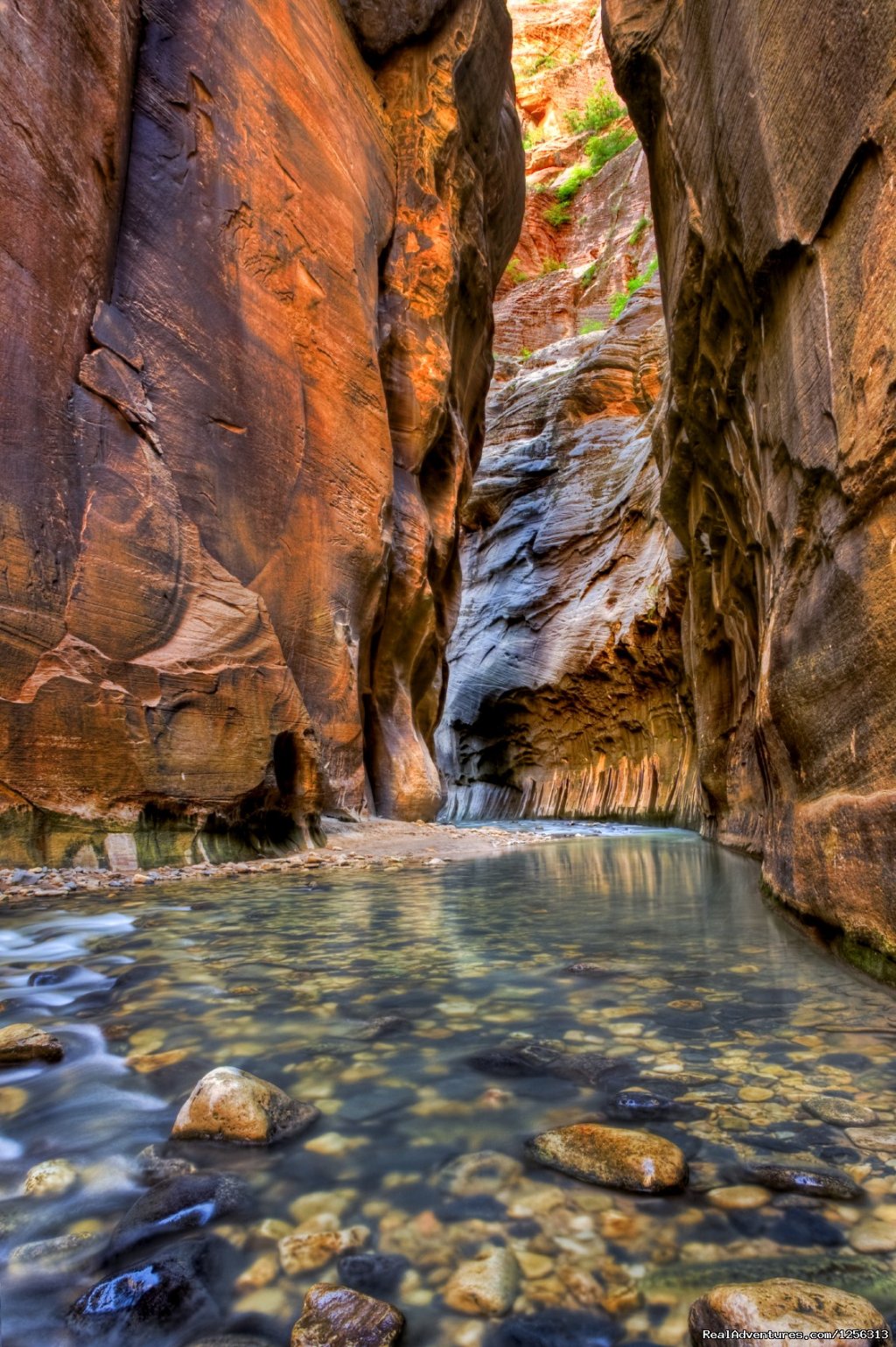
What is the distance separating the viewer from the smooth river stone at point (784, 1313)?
0.92 meters

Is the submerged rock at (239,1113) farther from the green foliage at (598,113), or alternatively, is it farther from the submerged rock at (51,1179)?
the green foliage at (598,113)

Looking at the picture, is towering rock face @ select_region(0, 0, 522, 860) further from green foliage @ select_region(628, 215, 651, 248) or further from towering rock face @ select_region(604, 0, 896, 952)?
green foliage @ select_region(628, 215, 651, 248)

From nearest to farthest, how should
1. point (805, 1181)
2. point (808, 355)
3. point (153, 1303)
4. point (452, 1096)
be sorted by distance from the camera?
point (153, 1303) < point (805, 1181) < point (452, 1096) < point (808, 355)

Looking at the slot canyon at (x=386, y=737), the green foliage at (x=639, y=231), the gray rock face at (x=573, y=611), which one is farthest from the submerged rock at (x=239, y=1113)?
the green foliage at (x=639, y=231)

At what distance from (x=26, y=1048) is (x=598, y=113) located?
49284mm

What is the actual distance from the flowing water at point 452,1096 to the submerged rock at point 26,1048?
2.6 inches

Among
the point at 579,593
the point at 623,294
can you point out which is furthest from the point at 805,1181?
the point at 623,294

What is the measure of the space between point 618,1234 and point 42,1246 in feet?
3.02

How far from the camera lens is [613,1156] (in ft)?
4.56

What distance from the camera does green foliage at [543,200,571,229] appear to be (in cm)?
3828

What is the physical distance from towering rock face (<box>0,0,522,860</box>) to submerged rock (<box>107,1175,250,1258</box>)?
15.4 feet

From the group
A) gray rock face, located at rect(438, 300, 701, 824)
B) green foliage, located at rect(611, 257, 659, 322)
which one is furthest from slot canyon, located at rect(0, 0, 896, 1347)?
green foliage, located at rect(611, 257, 659, 322)

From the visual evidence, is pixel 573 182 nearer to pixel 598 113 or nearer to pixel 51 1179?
pixel 598 113

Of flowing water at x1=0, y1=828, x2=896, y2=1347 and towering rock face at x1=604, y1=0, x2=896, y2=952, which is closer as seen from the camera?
flowing water at x1=0, y1=828, x2=896, y2=1347
